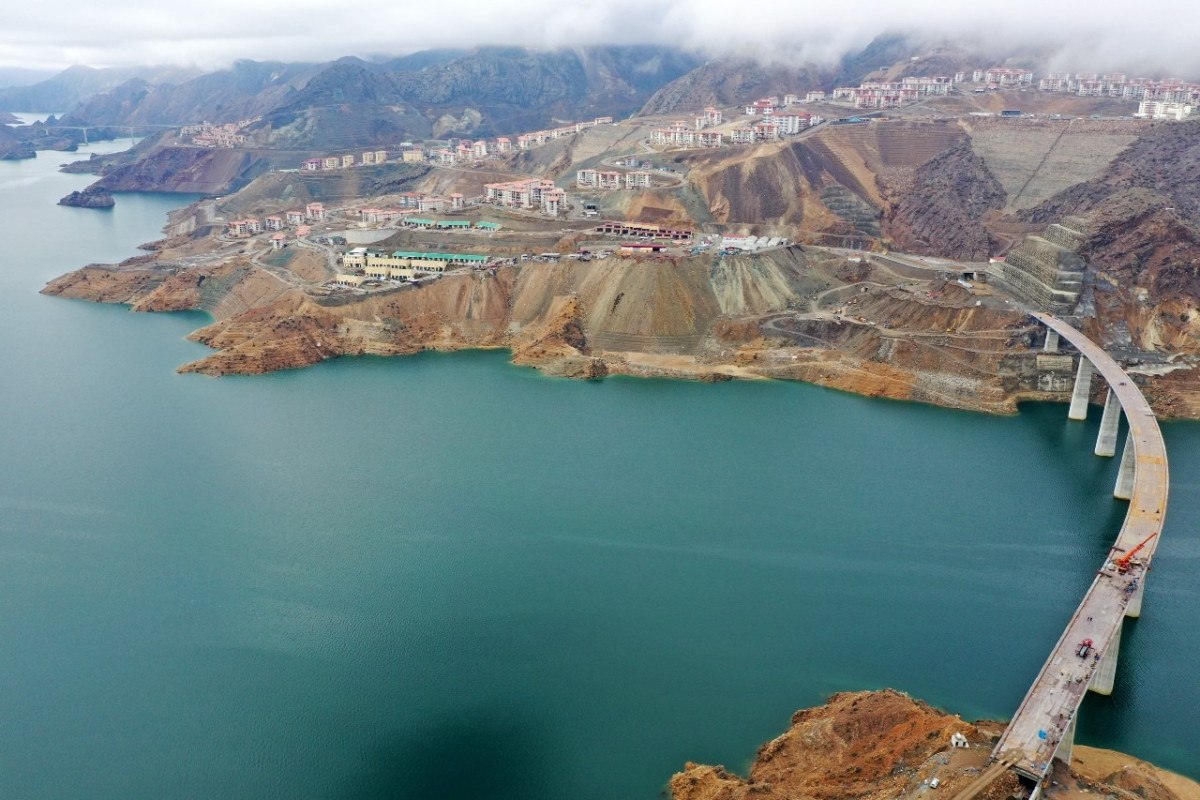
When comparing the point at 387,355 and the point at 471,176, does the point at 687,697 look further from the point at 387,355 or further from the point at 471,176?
the point at 471,176

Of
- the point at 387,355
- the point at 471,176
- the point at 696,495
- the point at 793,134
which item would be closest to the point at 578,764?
the point at 696,495

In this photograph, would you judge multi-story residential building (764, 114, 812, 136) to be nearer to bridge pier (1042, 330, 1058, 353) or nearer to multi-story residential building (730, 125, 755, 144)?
multi-story residential building (730, 125, 755, 144)

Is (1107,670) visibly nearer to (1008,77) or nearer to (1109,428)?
(1109,428)

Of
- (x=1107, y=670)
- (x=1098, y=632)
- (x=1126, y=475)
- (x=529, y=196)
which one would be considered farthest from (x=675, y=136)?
(x=1098, y=632)

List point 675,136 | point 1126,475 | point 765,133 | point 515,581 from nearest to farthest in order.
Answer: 1. point 515,581
2. point 1126,475
3. point 765,133
4. point 675,136

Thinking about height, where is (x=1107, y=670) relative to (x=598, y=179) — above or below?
below

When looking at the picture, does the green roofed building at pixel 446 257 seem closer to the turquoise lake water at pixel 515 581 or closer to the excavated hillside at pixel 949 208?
the turquoise lake water at pixel 515 581
